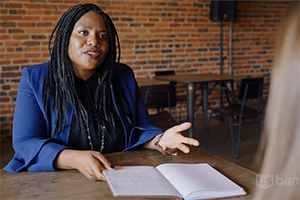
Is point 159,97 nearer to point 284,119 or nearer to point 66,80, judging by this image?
point 66,80

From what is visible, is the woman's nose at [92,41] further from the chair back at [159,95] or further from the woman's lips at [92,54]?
the chair back at [159,95]

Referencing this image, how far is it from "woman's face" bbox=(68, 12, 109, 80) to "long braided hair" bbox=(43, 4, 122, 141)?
0.08 ft

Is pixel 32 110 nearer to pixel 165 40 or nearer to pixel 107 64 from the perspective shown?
pixel 107 64

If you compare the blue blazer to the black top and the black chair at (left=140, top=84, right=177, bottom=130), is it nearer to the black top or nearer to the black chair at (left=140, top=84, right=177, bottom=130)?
the black top

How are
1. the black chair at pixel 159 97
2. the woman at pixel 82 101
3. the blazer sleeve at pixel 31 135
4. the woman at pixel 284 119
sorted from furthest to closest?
the black chair at pixel 159 97, the woman at pixel 82 101, the blazer sleeve at pixel 31 135, the woman at pixel 284 119

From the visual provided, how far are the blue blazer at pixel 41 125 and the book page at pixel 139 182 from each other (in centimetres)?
27

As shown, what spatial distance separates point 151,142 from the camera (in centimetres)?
139

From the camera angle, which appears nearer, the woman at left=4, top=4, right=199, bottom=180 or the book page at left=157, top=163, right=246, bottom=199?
the book page at left=157, top=163, right=246, bottom=199

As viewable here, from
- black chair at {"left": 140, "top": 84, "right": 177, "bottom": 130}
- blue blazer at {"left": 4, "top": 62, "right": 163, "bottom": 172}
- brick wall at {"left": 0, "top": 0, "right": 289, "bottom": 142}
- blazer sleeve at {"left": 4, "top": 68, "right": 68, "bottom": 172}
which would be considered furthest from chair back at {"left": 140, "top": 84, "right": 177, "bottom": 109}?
blazer sleeve at {"left": 4, "top": 68, "right": 68, "bottom": 172}

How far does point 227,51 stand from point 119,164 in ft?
16.4

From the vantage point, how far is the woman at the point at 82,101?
Result: 131 centimetres

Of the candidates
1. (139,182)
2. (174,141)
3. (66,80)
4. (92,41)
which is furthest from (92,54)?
(139,182)

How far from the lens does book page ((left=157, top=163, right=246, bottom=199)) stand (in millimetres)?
876

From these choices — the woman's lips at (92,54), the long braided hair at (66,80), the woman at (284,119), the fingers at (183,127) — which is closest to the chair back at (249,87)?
the long braided hair at (66,80)
